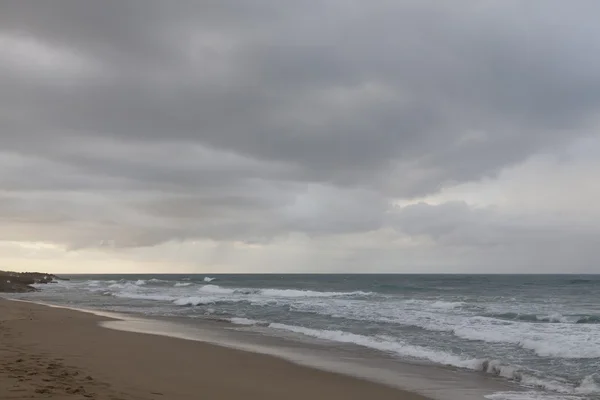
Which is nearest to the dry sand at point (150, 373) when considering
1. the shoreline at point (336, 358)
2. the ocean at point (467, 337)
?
the shoreline at point (336, 358)

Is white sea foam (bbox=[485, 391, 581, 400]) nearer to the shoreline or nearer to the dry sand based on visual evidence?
the shoreline

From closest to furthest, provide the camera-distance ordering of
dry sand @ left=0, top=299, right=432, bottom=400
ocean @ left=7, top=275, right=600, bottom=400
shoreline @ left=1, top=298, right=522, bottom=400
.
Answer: dry sand @ left=0, top=299, right=432, bottom=400
shoreline @ left=1, top=298, right=522, bottom=400
ocean @ left=7, top=275, right=600, bottom=400

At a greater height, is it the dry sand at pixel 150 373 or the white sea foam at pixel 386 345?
the dry sand at pixel 150 373

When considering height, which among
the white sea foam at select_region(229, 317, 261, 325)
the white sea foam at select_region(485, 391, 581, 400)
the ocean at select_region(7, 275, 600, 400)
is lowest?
the white sea foam at select_region(229, 317, 261, 325)

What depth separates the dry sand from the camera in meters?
7.32

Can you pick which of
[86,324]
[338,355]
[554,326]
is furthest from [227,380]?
[554,326]

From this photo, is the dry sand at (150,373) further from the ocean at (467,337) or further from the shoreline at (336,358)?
the ocean at (467,337)

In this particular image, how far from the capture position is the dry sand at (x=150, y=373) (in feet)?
24.0

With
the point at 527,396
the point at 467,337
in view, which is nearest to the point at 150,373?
the point at 527,396

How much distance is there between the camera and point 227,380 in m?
9.38

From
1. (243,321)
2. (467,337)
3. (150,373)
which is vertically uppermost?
(150,373)

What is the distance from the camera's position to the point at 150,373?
9422mm

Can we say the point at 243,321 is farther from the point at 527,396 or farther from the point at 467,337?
the point at 527,396

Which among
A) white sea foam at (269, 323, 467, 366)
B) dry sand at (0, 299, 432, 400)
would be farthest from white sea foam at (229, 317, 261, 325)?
dry sand at (0, 299, 432, 400)
